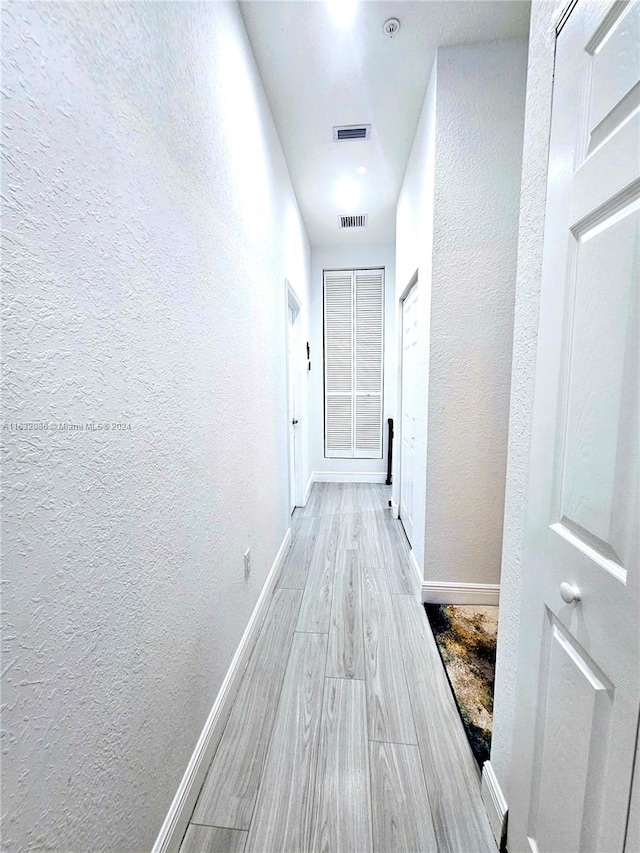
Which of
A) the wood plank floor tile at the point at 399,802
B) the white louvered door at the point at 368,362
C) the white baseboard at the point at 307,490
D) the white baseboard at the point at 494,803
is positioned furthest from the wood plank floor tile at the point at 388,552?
the white louvered door at the point at 368,362

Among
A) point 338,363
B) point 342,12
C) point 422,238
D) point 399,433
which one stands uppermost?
point 342,12

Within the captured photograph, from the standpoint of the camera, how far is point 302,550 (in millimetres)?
2746

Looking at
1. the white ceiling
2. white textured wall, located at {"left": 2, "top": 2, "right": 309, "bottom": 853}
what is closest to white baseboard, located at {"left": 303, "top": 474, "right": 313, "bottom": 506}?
white textured wall, located at {"left": 2, "top": 2, "right": 309, "bottom": 853}

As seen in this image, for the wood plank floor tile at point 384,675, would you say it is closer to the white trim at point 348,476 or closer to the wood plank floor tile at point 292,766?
the wood plank floor tile at point 292,766

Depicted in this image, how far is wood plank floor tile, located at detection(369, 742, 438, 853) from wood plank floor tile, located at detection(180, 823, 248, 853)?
0.39 metres

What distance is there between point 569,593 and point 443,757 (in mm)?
989

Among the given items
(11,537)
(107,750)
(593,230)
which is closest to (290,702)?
(107,750)

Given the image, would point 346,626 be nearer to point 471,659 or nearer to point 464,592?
point 471,659

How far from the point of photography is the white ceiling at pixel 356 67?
1.59 meters

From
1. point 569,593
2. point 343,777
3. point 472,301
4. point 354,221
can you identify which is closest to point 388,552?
point 343,777

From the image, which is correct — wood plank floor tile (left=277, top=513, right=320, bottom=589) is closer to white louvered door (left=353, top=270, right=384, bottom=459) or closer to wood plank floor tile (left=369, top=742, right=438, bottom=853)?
wood plank floor tile (left=369, top=742, right=438, bottom=853)

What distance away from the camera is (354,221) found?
A: 3623 mm

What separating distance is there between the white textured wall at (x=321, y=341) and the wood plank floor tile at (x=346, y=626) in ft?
6.67

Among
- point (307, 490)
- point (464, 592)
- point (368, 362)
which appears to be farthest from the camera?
point (368, 362)
